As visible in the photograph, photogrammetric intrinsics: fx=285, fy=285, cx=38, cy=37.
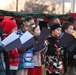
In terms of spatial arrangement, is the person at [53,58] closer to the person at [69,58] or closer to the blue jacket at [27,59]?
the person at [69,58]

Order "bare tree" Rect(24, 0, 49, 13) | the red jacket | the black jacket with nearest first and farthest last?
the red jacket
the black jacket
"bare tree" Rect(24, 0, 49, 13)

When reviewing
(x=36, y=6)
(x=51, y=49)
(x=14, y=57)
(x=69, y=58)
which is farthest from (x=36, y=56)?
(x=36, y=6)

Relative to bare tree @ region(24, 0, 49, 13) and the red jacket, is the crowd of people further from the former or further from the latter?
bare tree @ region(24, 0, 49, 13)

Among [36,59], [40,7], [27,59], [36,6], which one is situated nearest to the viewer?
[27,59]

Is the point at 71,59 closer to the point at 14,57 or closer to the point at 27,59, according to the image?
the point at 27,59

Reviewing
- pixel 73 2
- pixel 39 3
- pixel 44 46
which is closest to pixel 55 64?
pixel 44 46

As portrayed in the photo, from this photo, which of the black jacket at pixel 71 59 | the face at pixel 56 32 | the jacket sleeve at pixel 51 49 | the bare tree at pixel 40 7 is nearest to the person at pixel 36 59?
the jacket sleeve at pixel 51 49

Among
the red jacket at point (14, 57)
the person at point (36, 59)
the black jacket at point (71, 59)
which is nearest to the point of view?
the red jacket at point (14, 57)

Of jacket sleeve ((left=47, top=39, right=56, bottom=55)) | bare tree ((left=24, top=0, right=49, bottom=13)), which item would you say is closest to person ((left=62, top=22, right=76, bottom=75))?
jacket sleeve ((left=47, top=39, right=56, bottom=55))

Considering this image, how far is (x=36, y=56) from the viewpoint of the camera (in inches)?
204

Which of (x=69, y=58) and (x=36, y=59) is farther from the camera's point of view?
(x=69, y=58)

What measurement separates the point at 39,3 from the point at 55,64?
16454mm

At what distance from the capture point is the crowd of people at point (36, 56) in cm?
466

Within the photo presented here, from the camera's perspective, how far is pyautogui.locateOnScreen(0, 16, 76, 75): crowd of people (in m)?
4.66
